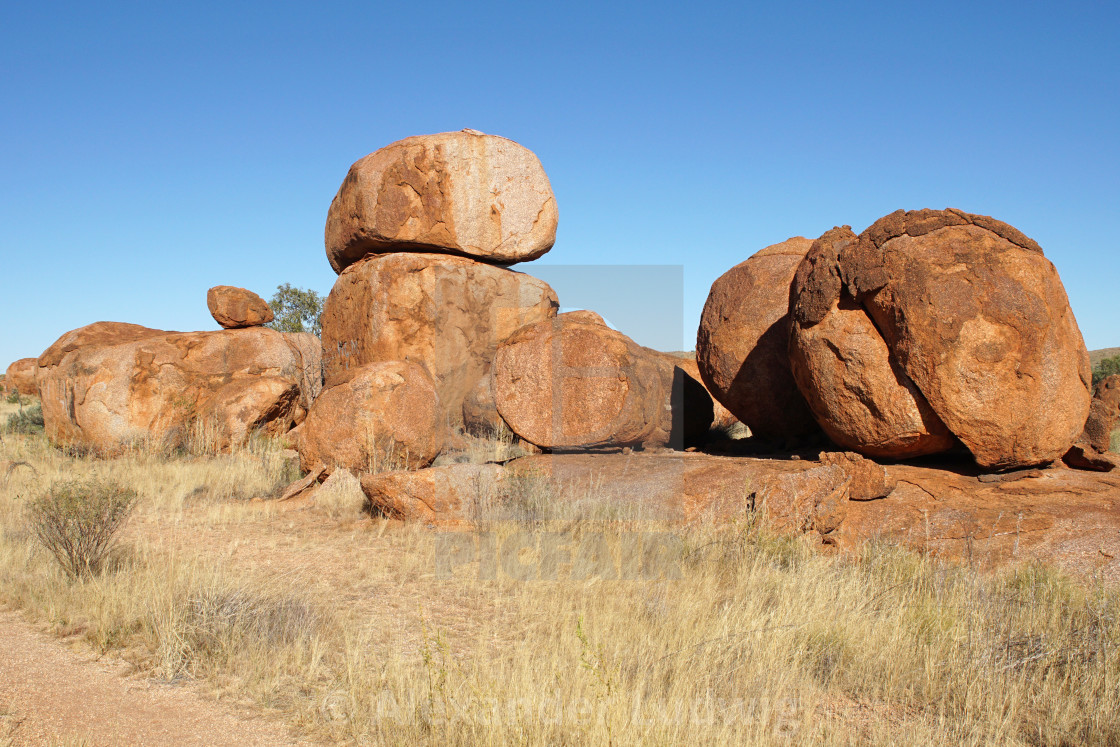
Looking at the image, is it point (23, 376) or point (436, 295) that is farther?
point (23, 376)

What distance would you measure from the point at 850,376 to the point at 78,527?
4.88 m

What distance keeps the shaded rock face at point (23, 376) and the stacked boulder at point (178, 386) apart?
12232mm

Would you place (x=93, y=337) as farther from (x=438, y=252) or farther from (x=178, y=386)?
(x=438, y=252)

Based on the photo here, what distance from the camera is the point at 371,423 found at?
7.00 metres

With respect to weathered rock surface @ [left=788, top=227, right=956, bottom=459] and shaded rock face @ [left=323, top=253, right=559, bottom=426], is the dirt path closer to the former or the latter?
weathered rock surface @ [left=788, top=227, right=956, bottom=459]

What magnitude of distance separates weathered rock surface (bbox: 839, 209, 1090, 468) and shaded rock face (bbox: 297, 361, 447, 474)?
4049 millimetres

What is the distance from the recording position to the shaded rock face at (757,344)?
21.3 ft

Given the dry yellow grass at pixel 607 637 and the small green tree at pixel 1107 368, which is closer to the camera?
the dry yellow grass at pixel 607 637

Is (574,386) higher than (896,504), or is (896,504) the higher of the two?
(574,386)

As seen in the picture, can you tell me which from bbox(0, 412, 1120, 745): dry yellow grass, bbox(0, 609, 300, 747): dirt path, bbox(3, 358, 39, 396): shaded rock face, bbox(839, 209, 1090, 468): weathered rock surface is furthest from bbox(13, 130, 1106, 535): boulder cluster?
bbox(3, 358, 39, 396): shaded rock face

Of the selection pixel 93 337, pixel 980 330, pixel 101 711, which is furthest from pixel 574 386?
pixel 93 337

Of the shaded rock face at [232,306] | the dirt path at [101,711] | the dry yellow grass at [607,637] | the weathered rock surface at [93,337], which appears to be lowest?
the dirt path at [101,711]

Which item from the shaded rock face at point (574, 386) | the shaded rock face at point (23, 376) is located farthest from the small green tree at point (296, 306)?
the shaded rock face at point (574, 386)

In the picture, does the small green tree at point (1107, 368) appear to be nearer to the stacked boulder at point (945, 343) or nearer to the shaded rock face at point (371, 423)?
the stacked boulder at point (945, 343)
